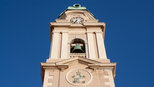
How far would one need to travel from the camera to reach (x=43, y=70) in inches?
822

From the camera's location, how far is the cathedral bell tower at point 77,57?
1966cm

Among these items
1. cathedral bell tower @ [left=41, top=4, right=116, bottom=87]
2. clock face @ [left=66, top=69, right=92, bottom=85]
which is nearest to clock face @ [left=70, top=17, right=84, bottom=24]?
cathedral bell tower @ [left=41, top=4, right=116, bottom=87]

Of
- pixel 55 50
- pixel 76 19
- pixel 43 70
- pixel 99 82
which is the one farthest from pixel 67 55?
pixel 76 19

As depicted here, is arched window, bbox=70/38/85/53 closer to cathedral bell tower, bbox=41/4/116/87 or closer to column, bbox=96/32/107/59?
cathedral bell tower, bbox=41/4/116/87

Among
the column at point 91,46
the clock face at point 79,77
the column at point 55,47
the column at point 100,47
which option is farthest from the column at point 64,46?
the column at point 100,47

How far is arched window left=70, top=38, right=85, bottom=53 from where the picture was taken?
24027 millimetres

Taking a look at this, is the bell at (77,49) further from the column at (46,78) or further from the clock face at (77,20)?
the clock face at (77,20)

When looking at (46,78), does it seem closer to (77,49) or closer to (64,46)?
(64,46)

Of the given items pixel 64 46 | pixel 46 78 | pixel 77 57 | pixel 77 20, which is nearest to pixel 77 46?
pixel 64 46

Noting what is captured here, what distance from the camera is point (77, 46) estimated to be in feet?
79.2

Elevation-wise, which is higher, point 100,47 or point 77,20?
point 77,20

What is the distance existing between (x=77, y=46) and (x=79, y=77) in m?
4.74

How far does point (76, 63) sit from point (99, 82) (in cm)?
277

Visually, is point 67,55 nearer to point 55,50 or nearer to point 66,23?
point 55,50
